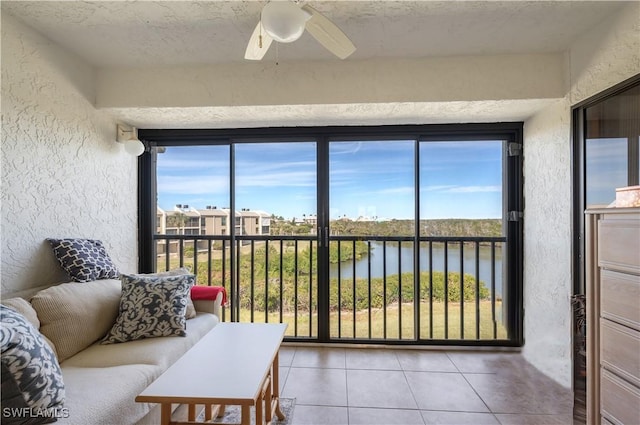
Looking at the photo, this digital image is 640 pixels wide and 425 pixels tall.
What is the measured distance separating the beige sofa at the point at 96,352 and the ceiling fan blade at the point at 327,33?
1.91 m

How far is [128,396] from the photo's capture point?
142 cm

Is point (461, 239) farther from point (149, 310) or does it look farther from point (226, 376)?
point (149, 310)

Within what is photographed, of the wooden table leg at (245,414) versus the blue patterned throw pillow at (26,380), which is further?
the wooden table leg at (245,414)

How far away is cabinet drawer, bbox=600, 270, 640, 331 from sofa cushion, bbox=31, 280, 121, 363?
8.98 ft

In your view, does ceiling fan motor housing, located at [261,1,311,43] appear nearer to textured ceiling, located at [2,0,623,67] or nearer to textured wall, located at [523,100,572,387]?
textured ceiling, located at [2,0,623,67]

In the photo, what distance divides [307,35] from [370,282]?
2.25 meters

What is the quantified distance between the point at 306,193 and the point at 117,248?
1.79 meters

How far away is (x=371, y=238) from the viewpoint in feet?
10.1

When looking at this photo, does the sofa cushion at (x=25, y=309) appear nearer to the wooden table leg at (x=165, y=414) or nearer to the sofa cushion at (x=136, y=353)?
the sofa cushion at (x=136, y=353)

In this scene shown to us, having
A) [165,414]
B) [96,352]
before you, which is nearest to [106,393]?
[165,414]

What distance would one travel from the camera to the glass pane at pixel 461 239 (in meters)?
3.00

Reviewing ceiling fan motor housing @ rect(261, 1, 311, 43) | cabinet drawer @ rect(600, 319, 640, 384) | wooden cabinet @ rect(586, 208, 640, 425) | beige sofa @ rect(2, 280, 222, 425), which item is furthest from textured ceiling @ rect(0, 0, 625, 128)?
cabinet drawer @ rect(600, 319, 640, 384)

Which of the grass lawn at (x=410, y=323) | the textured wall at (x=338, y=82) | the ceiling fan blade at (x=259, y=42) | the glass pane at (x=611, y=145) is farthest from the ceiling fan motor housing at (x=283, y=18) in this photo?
the grass lawn at (x=410, y=323)

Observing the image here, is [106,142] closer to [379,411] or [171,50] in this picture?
[171,50]
